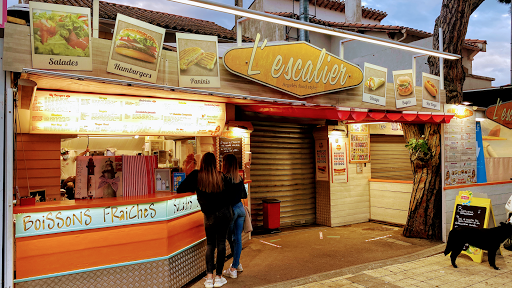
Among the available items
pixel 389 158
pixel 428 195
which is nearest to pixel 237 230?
pixel 428 195

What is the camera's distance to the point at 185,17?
1238cm

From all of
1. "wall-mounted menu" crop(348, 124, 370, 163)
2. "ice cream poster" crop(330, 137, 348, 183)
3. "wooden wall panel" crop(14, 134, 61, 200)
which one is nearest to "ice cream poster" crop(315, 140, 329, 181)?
"ice cream poster" crop(330, 137, 348, 183)

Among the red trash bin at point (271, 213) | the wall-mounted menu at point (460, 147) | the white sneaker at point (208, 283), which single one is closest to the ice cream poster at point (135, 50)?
the white sneaker at point (208, 283)

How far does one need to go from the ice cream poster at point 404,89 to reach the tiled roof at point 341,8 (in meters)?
10.4

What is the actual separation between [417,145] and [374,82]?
1.96m

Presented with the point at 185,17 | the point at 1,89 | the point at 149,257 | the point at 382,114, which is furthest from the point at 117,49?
the point at 185,17

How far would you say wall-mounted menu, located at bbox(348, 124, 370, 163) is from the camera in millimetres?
9398

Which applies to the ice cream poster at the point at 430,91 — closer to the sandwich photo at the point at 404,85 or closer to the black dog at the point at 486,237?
the sandwich photo at the point at 404,85

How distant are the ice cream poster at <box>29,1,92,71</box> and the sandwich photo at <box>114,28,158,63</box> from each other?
36 cm

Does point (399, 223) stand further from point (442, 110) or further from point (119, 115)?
point (119, 115)

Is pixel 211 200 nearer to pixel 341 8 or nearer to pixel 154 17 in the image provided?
pixel 154 17

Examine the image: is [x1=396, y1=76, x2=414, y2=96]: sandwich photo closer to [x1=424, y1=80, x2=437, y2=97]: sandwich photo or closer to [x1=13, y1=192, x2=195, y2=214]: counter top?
[x1=424, y1=80, x2=437, y2=97]: sandwich photo

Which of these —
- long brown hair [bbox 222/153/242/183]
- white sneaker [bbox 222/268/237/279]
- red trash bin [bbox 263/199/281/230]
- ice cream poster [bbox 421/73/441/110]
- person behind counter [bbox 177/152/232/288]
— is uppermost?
ice cream poster [bbox 421/73/441/110]

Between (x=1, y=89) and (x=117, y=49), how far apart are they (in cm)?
128
